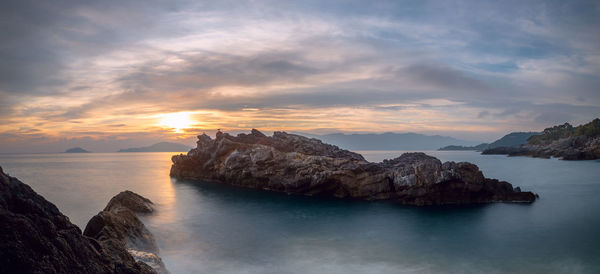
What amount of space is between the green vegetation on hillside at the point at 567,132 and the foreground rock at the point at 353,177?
94183mm

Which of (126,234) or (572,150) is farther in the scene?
(572,150)

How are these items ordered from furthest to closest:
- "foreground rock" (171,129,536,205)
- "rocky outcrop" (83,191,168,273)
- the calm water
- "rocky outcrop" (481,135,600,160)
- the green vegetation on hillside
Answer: the green vegetation on hillside < "rocky outcrop" (481,135,600,160) < "foreground rock" (171,129,536,205) < the calm water < "rocky outcrop" (83,191,168,273)

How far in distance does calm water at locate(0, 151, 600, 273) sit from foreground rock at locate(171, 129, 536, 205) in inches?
63.5

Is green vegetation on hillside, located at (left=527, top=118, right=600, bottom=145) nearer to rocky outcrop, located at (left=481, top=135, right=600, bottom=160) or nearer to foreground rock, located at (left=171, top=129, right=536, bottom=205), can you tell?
rocky outcrop, located at (left=481, top=135, right=600, bottom=160)

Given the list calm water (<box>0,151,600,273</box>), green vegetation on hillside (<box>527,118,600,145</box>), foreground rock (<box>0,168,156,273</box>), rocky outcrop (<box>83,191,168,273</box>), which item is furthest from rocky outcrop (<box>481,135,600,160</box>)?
foreground rock (<box>0,168,156,273</box>)

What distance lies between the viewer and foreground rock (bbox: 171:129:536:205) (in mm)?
25781

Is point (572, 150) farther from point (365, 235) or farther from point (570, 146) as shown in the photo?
point (365, 235)

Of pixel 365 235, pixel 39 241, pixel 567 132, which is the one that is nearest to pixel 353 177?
pixel 365 235

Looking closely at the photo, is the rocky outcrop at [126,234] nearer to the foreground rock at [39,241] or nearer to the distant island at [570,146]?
the foreground rock at [39,241]

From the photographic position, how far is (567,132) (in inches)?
4904

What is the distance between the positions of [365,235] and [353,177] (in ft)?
35.3

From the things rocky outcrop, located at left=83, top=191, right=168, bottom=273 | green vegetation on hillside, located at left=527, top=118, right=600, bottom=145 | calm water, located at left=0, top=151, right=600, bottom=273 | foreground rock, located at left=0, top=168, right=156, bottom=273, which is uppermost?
green vegetation on hillside, located at left=527, top=118, right=600, bottom=145

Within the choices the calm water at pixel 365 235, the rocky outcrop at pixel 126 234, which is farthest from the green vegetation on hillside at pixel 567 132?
the rocky outcrop at pixel 126 234

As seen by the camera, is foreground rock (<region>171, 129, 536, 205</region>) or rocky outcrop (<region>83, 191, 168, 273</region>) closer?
rocky outcrop (<region>83, 191, 168, 273</region>)
